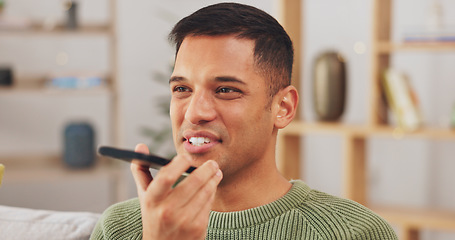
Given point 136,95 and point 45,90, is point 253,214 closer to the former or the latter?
point 45,90

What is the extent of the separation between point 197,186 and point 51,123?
305cm

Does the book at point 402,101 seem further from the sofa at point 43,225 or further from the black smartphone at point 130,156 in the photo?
the black smartphone at point 130,156

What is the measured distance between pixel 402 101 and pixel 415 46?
0.24 meters

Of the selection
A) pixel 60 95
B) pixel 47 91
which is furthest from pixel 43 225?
pixel 60 95

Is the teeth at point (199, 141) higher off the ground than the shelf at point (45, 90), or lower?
lower

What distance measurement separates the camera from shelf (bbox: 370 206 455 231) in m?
2.67

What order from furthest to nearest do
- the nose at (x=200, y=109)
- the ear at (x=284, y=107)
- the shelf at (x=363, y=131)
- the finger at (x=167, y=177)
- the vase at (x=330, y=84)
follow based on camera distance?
the vase at (x=330, y=84)
the shelf at (x=363, y=131)
the ear at (x=284, y=107)
the nose at (x=200, y=109)
the finger at (x=167, y=177)

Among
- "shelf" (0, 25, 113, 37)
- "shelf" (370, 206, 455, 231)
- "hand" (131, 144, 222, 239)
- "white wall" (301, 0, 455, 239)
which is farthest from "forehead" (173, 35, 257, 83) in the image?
"shelf" (0, 25, 113, 37)

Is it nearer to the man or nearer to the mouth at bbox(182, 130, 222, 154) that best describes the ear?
the man

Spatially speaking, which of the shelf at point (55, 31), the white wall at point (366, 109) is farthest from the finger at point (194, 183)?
the shelf at point (55, 31)

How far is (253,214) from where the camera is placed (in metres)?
1.14

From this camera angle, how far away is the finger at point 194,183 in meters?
0.87

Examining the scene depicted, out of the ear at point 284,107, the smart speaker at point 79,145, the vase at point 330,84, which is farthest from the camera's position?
the smart speaker at point 79,145

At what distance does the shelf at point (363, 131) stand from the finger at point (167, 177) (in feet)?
6.53
